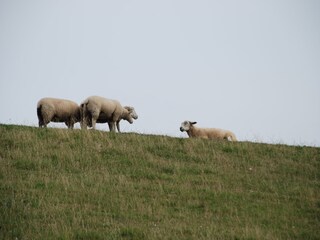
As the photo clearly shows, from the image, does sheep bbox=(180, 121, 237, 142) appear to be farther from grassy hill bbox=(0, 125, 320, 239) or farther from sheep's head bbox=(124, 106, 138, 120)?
grassy hill bbox=(0, 125, 320, 239)

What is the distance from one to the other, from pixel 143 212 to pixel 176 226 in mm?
1212

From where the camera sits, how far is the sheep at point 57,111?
22688 millimetres

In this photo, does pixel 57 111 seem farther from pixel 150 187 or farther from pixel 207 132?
pixel 150 187

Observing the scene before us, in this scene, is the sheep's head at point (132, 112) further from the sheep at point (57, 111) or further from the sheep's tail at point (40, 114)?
the sheep's tail at point (40, 114)

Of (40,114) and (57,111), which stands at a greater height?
(57,111)

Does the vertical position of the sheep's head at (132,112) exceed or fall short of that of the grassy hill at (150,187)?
it exceeds it

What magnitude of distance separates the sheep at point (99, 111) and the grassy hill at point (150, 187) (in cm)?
479

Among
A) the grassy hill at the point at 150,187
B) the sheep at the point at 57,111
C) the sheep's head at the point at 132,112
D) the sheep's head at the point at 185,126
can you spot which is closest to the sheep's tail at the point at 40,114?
the sheep at the point at 57,111

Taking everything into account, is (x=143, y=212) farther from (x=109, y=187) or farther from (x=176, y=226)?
(x=109, y=187)

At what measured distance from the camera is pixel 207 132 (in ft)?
89.2

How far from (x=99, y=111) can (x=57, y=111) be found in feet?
6.70

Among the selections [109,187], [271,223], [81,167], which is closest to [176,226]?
[271,223]

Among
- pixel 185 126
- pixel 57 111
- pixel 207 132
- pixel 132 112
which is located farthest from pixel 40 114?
pixel 207 132

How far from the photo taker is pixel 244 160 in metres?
17.4
